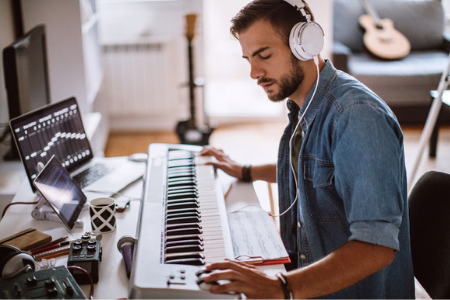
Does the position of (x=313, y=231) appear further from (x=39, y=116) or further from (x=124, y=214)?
(x=39, y=116)

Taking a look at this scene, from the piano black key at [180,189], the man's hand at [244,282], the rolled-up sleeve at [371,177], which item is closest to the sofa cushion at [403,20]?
the piano black key at [180,189]

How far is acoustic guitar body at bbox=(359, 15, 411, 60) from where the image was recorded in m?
4.59

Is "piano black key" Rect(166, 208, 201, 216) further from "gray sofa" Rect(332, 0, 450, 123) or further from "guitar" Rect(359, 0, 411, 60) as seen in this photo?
"guitar" Rect(359, 0, 411, 60)

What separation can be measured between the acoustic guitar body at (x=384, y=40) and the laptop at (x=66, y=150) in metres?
3.25

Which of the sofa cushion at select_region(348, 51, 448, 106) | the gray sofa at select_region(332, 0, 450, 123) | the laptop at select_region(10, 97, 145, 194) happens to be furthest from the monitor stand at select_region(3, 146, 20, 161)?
the sofa cushion at select_region(348, 51, 448, 106)

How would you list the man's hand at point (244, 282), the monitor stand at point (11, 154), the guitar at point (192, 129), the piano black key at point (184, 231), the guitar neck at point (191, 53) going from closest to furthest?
the man's hand at point (244, 282), the piano black key at point (184, 231), the monitor stand at point (11, 154), the guitar neck at point (191, 53), the guitar at point (192, 129)

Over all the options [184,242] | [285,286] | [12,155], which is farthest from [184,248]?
[12,155]

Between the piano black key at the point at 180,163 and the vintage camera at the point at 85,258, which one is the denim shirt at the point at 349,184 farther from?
the vintage camera at the point at 85,258

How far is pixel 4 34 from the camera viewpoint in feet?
8.20

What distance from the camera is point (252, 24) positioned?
4.53 feet

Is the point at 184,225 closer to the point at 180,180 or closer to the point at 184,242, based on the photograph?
the point at 184,242

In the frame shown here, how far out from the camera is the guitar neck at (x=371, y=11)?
4.76 meters

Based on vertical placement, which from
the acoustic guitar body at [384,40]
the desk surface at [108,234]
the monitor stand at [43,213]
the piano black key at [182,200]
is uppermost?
the acoustic guitar body at [384,40]

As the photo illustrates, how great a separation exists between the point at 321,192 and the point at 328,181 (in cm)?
4
